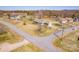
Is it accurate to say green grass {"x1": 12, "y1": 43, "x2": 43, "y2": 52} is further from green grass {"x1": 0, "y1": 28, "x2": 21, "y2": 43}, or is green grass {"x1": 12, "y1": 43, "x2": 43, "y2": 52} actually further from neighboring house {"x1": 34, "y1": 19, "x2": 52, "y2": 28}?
neighboring house {"x1": 34, "y1": 19, "x2": 52, "y2": 28}

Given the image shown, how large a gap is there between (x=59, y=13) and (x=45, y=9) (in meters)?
0.16

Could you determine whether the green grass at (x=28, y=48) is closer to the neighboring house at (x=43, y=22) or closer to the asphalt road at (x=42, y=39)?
the asphalt road at (x=42, y=39)

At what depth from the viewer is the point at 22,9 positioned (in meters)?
2.11

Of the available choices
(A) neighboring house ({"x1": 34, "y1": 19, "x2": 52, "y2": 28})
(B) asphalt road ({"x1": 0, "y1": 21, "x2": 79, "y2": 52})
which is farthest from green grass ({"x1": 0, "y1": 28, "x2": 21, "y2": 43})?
(A) neighboring house ({"x1": 34, "y1": 19, "x2": 52, "y2": 28})

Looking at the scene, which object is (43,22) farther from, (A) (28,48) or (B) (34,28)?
(A) (28,48)

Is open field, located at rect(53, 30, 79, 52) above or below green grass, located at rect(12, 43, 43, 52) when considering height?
above

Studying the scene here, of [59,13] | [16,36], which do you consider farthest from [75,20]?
[16,36]

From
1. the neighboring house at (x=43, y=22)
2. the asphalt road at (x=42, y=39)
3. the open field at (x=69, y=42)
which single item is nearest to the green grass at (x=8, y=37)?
the asphalt road at (x=42, y=39)

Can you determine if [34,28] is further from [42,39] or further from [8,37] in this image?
[8,37]

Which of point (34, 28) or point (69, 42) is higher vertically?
point (34, 28)

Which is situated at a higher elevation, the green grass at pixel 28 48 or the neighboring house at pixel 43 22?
the neighboring house at pixel 43 22

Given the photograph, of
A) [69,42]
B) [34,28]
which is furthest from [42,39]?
[69,42]

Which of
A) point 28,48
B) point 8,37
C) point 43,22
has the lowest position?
point 28,48

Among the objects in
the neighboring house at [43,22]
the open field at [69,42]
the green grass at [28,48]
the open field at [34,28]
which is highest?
the neighboring house at [43,22]
